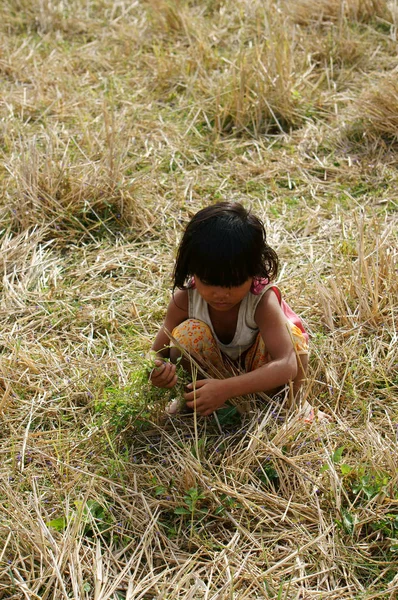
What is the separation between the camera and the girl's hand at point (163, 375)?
2414 mm

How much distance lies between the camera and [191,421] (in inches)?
104

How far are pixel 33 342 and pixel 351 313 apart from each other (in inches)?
51.9

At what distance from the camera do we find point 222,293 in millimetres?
2398

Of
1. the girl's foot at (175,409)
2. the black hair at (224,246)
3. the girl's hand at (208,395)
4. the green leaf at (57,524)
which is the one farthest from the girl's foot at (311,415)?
the green leaf at (57,524)

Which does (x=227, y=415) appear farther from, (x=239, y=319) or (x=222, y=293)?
(x=222, y=293)

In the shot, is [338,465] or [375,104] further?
[375,104]

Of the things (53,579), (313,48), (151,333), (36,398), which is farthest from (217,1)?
(53,579)

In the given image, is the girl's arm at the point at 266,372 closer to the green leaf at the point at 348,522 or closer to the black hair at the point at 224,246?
the black hair at the point at 224,246

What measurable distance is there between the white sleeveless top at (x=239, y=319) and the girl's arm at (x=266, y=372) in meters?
0.03

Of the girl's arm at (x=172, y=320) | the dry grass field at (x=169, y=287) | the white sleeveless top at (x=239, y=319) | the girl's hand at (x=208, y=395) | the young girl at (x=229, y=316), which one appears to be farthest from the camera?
the girl's arm at (x=172, y=320)

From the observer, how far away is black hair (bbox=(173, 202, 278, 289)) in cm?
232

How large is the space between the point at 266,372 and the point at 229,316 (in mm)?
283

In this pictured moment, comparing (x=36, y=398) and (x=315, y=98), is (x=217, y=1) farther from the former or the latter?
(x=36, y=398)

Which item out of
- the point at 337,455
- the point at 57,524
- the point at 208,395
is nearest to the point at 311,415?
the point at 337,455
